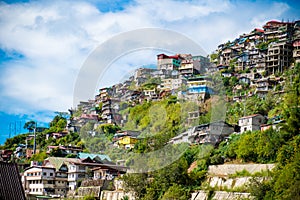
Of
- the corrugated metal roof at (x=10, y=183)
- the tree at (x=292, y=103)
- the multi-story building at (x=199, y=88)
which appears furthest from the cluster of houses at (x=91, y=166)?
the corrugated metal roof at (x=10, y=183)

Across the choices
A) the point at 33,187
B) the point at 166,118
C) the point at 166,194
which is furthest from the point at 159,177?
the point at 33,187

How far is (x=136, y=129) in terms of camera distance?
29.5 metres

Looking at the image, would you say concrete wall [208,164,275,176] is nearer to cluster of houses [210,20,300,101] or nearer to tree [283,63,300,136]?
tree [283,63,300,136]

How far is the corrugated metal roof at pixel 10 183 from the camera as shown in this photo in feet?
23.7

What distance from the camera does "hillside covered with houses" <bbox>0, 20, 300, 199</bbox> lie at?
16875mm

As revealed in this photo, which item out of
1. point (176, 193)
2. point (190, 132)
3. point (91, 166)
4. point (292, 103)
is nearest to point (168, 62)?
point (91, 166)

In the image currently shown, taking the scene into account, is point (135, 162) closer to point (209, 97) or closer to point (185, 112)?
point (185, 112)

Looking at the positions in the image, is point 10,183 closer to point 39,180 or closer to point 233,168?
point 233,168

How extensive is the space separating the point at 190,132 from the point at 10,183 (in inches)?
675

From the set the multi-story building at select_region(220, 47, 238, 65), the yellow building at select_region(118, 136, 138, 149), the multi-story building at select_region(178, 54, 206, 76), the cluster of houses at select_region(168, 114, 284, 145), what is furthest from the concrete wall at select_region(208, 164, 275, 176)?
the multi-story building at select_region(178, 54, 206, 76)

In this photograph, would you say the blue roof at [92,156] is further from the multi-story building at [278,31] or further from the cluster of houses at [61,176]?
the multi-story building at [278,31]

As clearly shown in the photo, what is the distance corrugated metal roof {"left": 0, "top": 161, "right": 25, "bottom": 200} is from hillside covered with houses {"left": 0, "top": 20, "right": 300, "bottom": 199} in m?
8.21

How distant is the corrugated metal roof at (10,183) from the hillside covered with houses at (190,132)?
26.9 ft

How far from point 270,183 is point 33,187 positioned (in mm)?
16401
